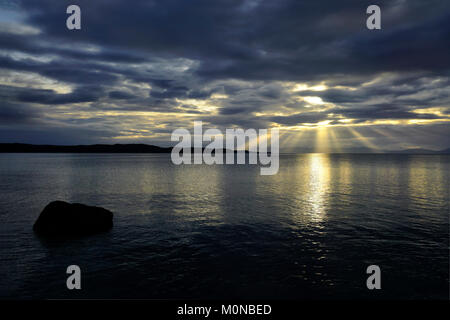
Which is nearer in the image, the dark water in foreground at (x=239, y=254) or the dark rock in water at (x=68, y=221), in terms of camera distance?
the dark water in foreground at (x=239, y=254)

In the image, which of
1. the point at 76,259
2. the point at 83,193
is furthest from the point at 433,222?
the point at 83,193

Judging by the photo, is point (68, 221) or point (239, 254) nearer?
point (239, 254)

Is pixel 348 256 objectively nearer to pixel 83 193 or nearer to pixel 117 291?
pixel 117 291

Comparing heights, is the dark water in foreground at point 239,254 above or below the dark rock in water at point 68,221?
below

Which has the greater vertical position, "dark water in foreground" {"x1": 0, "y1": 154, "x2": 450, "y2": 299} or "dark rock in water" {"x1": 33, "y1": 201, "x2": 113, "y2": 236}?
"dark rock in water" {"x1": 33, "y1": 201, "x2": 113, "y2": 236}

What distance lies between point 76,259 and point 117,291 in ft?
20.3

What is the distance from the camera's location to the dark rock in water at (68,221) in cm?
2416

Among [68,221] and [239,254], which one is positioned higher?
[68,221]

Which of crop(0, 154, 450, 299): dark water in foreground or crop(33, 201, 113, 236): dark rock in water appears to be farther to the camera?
crop(33, 201, 113, 236): dark rock in water

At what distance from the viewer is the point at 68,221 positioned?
2431 cm

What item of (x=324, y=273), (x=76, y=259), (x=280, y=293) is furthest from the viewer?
(x=76, y=259)

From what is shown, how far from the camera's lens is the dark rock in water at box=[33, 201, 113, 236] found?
24156 mm
